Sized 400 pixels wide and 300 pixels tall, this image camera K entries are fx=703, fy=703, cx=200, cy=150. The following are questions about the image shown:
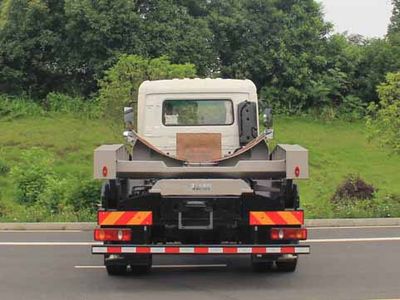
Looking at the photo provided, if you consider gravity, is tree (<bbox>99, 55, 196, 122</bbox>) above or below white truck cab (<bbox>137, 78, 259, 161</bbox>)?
above

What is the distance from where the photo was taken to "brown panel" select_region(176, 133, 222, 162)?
1053 centimetres

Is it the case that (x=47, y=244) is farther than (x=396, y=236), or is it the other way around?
(x=396, y=236)

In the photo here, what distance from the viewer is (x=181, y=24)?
127ft

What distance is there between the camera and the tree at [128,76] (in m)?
19.6

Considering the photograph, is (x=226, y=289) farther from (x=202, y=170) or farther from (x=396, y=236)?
(x=396, y=236)

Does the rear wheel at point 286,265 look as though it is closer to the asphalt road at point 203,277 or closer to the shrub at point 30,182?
the asphalt road at point 203,277

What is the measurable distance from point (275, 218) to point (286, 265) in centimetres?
134

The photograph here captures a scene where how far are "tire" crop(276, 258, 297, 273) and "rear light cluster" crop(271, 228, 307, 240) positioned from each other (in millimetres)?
994

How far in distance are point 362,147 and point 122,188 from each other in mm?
26461

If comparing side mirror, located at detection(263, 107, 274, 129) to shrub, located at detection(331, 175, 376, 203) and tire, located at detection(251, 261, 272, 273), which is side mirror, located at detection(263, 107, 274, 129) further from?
shrub, located at detection(331, 175, 376, 203)

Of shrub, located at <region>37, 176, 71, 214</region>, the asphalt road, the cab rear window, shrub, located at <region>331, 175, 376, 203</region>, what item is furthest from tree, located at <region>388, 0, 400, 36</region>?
the cab rear window

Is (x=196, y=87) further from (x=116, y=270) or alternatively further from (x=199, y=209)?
(x=116, y=270)

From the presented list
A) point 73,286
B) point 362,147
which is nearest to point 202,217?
point 73,286

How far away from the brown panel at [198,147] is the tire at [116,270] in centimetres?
194
